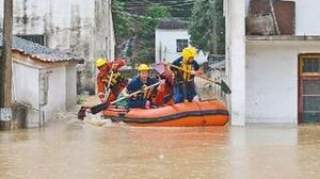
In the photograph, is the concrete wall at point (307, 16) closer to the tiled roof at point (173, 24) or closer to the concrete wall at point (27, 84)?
the concrete wall at point (27, 84)

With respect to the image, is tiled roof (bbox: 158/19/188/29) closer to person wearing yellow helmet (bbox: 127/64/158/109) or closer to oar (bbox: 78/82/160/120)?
A: oar (bbox: 78/82/160/120)

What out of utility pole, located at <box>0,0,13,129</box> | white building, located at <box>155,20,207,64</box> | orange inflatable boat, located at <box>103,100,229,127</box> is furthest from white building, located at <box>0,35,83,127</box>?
white building, located at <box>155,20,207,64</box>

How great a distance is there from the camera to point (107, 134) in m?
20.7

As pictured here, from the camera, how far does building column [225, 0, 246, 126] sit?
74.0 feet

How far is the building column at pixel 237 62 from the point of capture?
22562 mm

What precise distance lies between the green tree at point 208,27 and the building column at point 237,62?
19482 mm

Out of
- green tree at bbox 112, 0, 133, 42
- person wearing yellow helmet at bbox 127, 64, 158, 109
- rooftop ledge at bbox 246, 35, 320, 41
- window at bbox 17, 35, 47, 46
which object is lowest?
person wearing yellow helmet at bbox 127, 64, 158, 109

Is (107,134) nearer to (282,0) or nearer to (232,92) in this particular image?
(232,92)

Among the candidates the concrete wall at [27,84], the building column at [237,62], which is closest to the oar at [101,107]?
the concrete wall at [27,84]

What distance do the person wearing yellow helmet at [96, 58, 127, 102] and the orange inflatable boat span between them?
8.04ft

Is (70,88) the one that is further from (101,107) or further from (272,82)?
(272,82)

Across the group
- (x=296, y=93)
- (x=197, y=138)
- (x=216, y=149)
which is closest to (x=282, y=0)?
(x=296, y=93)

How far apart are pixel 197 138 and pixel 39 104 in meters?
5.48

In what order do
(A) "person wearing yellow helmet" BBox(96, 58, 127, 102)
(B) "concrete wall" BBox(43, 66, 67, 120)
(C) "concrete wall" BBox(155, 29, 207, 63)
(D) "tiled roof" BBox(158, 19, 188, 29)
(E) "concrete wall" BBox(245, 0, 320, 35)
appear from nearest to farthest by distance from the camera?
(E) "concrete wall" BBox(245, 0, 320, 35) → (B) "concrete wall" BBox(43, 66, 67, 120) → (A) "person wearing yellow helmet" BBox(96, 58, 127, 102) → (C) "concrete wall" BBox(155, 29, 207, 63) → (D) "tiled roof" BBox(158, 19, 188, 29)
